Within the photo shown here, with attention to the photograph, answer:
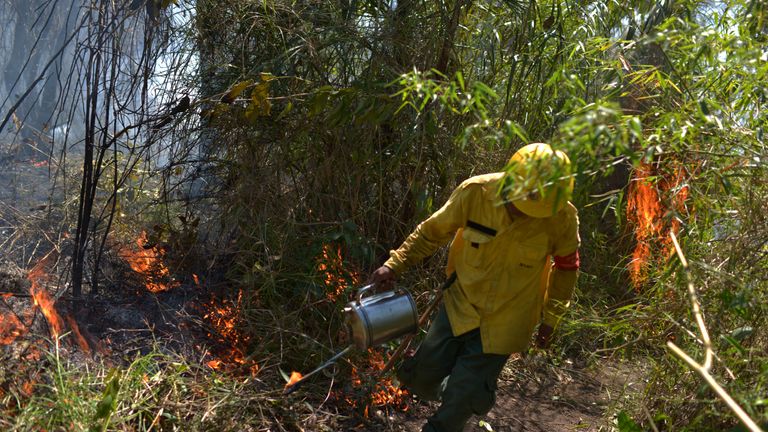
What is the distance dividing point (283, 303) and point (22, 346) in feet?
5.00

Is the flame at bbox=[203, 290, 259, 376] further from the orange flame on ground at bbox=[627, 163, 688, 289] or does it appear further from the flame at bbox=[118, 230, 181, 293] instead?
the orange flame on ground at bbox=[627, 163, 688, 289]

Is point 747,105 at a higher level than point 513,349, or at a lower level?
higher

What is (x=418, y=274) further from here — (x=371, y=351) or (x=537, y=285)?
(x=537, y=285)

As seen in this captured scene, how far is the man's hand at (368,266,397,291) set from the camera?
3666 millimetres

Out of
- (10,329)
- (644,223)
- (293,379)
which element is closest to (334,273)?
(293,379)

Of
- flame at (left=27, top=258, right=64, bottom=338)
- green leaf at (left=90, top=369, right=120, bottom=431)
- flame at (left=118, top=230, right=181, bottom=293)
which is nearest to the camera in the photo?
green leaf at (left=90, top=369, right=120, bottom=431)

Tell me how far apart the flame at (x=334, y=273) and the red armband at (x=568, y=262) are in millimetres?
1499

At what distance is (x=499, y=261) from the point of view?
3467 millimetres

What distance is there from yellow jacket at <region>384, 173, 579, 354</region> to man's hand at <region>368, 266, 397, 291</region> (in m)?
0.26

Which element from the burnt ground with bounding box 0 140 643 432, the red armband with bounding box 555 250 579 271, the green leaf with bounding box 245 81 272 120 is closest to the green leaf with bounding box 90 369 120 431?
the burnt ground with bounding box 0 140 643 432

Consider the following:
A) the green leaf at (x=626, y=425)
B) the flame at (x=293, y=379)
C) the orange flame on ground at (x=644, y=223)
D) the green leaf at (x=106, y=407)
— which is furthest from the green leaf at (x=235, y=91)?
the green leaf at (x=626, y=425)

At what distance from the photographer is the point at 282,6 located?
4.93 meters

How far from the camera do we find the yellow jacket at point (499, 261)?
3.43m

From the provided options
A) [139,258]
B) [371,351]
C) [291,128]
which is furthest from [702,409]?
[139,258]
